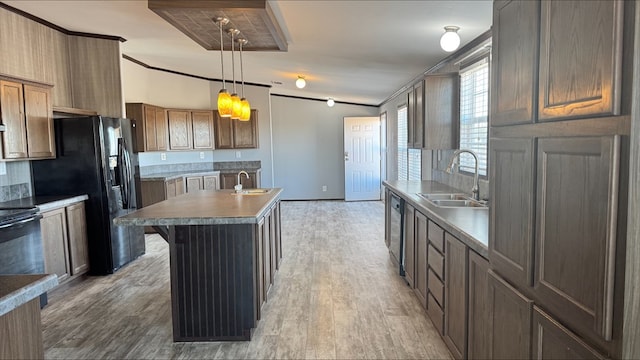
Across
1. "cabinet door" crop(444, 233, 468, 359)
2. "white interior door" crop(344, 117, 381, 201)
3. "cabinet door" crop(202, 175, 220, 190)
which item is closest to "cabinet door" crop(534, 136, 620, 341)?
"cabinet door" crop(444, 233, 468, 359)

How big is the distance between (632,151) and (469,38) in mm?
2857

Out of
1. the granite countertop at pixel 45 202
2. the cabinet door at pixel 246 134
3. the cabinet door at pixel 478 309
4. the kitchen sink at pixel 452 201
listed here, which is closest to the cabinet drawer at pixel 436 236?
the kitchen sink at pixel 452 201

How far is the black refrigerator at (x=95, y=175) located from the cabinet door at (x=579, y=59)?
409 centimetres

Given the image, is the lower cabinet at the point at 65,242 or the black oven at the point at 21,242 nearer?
the black oven at the point at 21,242

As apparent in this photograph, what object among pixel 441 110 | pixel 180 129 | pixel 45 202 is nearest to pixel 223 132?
pixel 180 129

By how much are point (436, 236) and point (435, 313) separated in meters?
0.57

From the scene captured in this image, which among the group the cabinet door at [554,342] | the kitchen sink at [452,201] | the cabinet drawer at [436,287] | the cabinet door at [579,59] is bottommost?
the cabinet drawer at [436,287]

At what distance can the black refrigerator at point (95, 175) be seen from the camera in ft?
13.3

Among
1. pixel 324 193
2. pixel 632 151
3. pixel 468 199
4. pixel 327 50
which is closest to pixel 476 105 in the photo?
pixel 468 199

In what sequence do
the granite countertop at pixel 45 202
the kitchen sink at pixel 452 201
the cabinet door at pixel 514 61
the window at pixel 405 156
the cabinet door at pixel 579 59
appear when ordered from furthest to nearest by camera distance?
the window at pixel 405 156 < the granite countertop at pixel 45 202 < the kitchen sink at pixel 452 201 < the cabinet door at pixel 514 61 < the cabinet door at pixel 579 59

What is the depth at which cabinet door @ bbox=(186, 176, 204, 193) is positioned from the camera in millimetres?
6684

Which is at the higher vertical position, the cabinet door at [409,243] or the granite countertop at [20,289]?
the granite countertop at [20,289]

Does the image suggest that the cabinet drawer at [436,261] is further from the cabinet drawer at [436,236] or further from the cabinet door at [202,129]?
the cabinet door at [202,129]

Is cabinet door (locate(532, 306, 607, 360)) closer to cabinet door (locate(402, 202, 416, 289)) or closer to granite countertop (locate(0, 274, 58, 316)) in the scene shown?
granite countertop (locate(0, 274, 58, 316))
